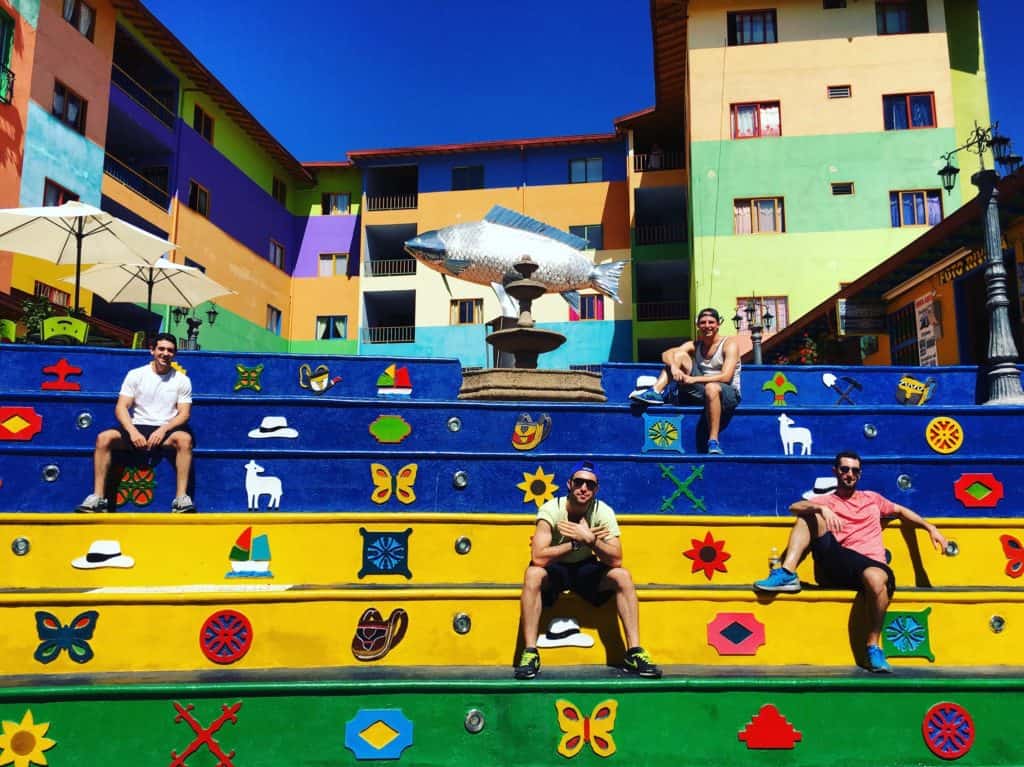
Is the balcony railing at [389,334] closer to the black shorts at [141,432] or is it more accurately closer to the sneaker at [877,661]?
the black shorts at [141,432]

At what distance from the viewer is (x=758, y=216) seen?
25125mm

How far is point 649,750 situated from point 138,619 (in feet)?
9.97

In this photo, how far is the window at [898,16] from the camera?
83.8 feet

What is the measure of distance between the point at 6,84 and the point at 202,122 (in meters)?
10.8

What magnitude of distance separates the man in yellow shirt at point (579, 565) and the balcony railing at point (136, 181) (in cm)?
2257

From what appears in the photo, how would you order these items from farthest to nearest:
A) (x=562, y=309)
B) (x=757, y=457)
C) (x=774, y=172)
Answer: (x=562, y=309) → (x=774, y=172) → (x=757, y=457)

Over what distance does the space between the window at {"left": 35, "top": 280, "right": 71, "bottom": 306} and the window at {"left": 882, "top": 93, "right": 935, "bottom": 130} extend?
23453 millimetres

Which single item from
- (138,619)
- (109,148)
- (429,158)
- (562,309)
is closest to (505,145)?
(429,158)

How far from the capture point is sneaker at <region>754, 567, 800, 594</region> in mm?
5156

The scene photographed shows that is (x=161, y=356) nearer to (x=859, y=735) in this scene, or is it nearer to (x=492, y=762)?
(x=492, y=762)

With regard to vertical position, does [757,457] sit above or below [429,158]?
below

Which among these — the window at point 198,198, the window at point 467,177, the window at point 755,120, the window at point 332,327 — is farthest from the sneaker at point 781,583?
the window at point 332,327

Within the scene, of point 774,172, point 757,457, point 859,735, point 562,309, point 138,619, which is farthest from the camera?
point 562,309

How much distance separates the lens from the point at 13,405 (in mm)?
7086
